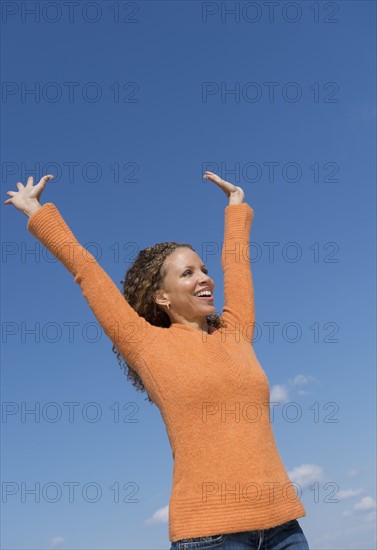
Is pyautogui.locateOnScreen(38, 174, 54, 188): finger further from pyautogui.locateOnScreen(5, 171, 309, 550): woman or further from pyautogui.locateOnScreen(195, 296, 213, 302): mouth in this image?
pyautogui.locateOnScreen(195, 296, 213, 302): mouth

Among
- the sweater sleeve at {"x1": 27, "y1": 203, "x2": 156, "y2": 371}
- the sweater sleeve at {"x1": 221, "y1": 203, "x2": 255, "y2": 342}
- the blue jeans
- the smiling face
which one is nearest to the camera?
the blue jeans

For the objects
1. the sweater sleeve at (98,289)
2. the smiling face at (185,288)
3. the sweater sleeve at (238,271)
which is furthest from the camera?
the sweater sleeve at (238,271)

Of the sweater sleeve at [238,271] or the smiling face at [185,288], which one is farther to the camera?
the sweater sleeve at [238,271]

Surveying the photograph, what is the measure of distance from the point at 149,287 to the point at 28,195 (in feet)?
3.16

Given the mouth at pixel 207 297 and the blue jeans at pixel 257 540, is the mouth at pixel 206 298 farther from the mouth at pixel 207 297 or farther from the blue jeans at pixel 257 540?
the blue jeans at pixel 257 540

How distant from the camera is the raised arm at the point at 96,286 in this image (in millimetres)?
3822

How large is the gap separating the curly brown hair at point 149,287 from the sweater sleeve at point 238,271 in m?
0.12

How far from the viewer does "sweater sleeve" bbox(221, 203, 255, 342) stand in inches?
172

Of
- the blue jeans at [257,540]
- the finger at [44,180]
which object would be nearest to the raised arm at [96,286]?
the finger at [44,180]

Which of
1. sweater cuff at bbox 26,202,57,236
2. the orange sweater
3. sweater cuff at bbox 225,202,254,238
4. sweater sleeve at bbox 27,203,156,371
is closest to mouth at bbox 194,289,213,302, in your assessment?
the orange sweater

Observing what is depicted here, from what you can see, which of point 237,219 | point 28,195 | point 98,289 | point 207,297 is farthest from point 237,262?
point 28,195

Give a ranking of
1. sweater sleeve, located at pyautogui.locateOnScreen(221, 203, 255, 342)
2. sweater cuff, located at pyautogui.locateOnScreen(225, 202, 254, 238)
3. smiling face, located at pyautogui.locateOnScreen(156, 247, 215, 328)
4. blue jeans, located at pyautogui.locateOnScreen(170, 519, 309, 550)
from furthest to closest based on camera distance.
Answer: sweater cuff, located at pyautogui.locateOnScreen(225, 202, 254, 238) → sweater sleeve, located at pyautogui.locateOnScreen(221, 203, 255, 342) → smiling face, located at pyautogui.locateOnScreen(156, 247, 215, 328) → blue jeans, located at pyautogui.locateOnScreen(170, 519, 309, 550)

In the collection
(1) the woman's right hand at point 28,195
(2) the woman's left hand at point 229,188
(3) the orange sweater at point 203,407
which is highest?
(2) the woman's left hand at point 229,188

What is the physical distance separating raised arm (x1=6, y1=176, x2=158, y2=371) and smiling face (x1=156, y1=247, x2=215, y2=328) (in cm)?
30
